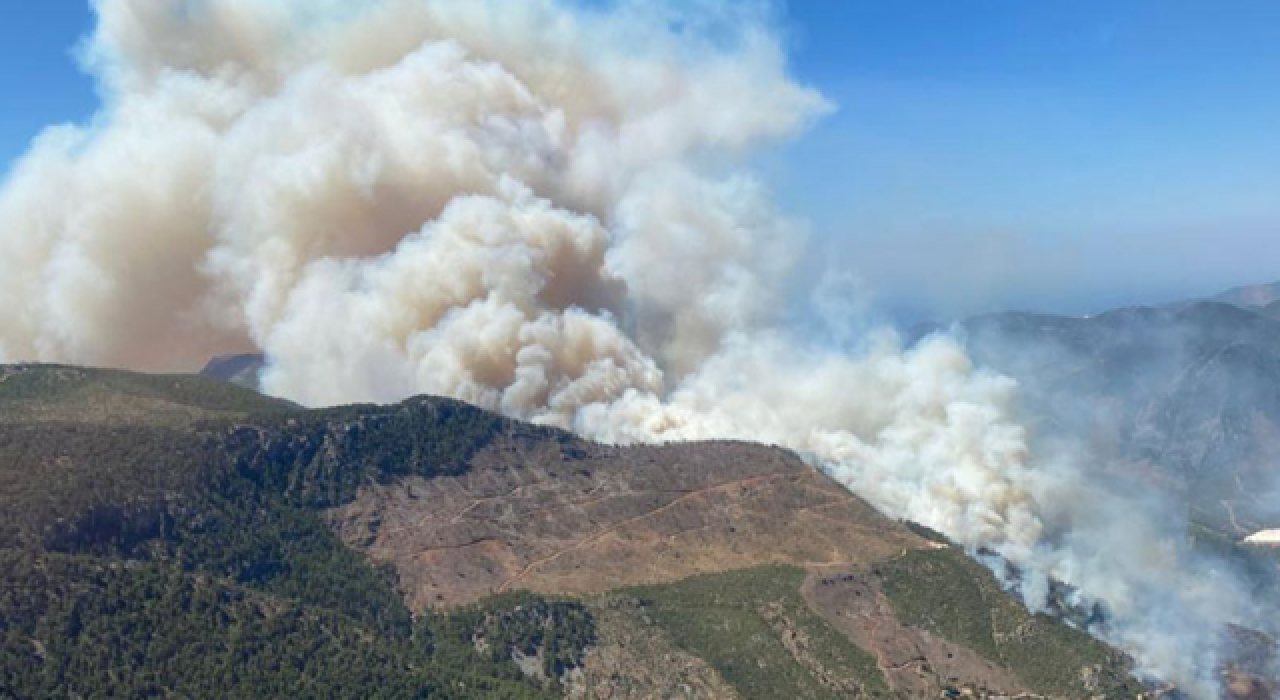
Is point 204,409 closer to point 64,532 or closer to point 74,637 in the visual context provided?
point 64,532

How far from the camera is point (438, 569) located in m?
109

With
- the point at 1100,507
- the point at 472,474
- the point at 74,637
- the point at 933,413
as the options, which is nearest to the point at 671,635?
the point at 472,474

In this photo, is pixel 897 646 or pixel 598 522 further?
pixel 598 522

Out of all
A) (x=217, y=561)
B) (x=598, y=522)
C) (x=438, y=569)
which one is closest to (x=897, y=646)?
(x=598, y=522)

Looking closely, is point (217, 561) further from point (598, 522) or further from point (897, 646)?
point (897, 646)

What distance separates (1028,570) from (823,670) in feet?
125

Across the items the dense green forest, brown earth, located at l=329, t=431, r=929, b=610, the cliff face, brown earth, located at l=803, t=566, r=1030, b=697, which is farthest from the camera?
brown earth, located at l=329, t=431, r=929, b=610

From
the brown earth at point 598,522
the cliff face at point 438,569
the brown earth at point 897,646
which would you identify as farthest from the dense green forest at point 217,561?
the brown earth at point 897,646

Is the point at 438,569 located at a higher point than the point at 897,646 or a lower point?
higher

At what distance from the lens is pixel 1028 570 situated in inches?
5157

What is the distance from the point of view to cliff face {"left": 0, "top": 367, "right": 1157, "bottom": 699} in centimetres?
8619

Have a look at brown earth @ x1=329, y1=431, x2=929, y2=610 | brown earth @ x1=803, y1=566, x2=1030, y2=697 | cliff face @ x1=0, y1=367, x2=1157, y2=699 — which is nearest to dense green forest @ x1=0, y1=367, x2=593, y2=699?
cliff face @ x1=0, y1=367, x2=1157, y2=699

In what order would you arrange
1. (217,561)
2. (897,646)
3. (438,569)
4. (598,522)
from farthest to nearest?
(598,522), (438,569), (897,646), (217,561)

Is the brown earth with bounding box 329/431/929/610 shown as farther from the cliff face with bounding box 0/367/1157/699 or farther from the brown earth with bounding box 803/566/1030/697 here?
the brown earth with bounding box 803/566/1030/697
